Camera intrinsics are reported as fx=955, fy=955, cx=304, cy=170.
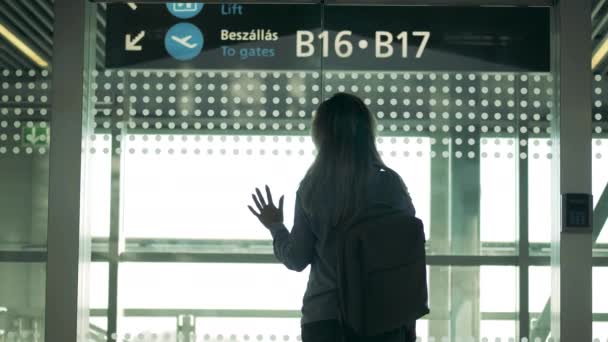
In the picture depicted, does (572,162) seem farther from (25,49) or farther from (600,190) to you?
(25,49)

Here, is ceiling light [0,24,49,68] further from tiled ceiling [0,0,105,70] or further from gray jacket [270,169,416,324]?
gray jacket [270,169,416,324]

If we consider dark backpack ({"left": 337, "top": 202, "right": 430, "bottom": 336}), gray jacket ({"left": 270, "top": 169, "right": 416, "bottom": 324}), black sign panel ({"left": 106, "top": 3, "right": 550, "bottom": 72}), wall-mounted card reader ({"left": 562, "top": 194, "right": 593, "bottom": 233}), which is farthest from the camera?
black sign panel ({"left": 106, "top": 3, "right": 550, "bottom": 72})

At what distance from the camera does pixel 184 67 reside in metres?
5.18

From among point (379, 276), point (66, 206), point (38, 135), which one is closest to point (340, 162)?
point (379, 276)

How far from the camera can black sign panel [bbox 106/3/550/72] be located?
517 centimetres

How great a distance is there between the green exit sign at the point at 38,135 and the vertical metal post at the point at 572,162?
2.75 metres

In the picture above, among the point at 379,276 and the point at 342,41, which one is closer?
the point at 379,276

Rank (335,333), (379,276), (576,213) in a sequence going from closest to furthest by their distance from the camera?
(379,276) < (335,333) < (576,213)

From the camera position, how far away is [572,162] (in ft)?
16.7

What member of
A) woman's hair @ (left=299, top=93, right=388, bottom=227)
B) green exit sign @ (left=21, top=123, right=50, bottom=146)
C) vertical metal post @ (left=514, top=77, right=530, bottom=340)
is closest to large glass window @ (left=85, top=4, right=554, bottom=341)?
vertical metal post @ (left=514, top=77, right=530, bottom=340)

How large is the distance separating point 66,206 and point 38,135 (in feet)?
1.42

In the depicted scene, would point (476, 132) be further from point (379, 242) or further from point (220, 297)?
point (379, 242)

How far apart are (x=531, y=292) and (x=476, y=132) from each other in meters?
0.91

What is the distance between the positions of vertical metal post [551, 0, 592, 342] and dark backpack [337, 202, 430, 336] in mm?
1944
